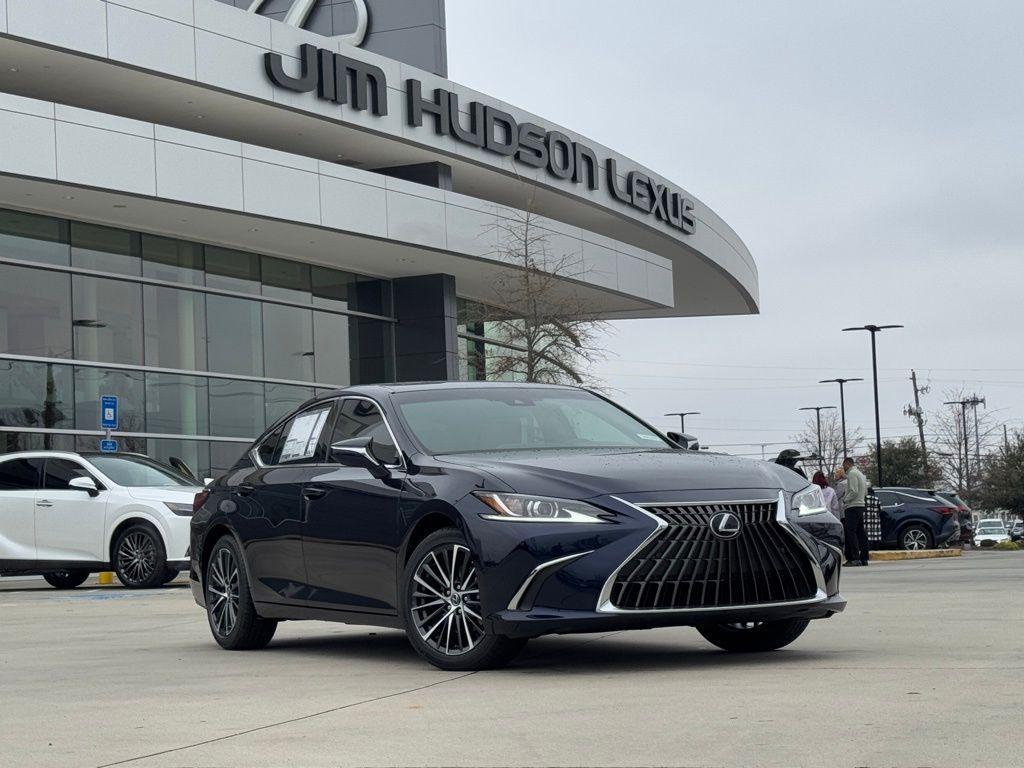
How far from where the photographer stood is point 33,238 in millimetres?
30594

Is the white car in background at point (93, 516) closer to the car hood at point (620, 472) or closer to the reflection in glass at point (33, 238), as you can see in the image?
the reflection in glass at point (33, 238)

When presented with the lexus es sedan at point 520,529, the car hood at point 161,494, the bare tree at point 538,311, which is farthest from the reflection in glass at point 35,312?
the lexus es sedan at point 520,529

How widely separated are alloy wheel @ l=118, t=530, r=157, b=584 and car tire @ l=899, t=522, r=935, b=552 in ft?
57.6

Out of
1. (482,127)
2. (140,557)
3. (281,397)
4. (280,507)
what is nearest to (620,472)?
(280,507)

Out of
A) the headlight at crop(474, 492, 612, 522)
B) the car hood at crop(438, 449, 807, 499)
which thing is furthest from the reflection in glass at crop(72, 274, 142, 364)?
the headlight at crop(474, 492, 612, 522)

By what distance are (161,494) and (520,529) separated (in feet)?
41.4

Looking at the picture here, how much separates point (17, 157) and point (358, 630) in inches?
705

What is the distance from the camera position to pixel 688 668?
Result: 25.5 ft

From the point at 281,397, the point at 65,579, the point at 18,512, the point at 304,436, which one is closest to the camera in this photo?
the point at 304,436

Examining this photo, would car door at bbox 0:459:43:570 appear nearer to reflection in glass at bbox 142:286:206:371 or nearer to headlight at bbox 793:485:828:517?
reflection in glass at bbox 142:286:206:371

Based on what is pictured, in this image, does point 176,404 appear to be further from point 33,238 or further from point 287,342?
point 33,238

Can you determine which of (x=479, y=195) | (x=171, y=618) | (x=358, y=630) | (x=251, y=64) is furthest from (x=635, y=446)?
(x=479, y=195)

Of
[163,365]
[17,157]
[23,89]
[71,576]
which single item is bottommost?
[71,576]

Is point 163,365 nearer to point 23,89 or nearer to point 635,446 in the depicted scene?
point 23,89
